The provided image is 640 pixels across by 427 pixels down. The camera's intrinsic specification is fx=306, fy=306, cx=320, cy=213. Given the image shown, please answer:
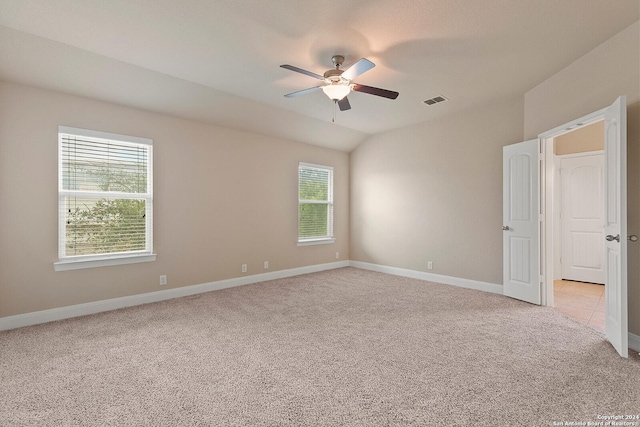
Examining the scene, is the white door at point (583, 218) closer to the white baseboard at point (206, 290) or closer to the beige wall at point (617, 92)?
the white baseboard at point (206, 290)

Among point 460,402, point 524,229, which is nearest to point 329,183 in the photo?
point 524,229

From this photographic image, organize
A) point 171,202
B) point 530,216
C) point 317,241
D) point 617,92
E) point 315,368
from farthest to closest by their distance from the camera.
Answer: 1. point 317,241
2. point 171,202
3. point 530,216
4. point 617,92
5. point 315,368

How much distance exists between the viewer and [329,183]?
660 centimetres

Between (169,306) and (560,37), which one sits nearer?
(560,37)

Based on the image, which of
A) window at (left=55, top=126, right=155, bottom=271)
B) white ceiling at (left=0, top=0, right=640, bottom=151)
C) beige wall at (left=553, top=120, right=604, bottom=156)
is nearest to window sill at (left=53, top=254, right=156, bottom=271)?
window at (left=55, top=126, right=155, bottom=271)

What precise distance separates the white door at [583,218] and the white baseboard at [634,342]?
3.00m

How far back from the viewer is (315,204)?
6332 millimetres

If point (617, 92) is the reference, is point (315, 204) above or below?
below

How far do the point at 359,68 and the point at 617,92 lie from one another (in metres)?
2.42

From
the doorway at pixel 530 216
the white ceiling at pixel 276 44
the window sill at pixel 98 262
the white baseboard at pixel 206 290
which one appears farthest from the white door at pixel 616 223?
the window sill at pixel 98 262

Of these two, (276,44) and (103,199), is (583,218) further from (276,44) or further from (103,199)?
(103,199)

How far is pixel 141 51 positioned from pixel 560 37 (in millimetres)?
4046

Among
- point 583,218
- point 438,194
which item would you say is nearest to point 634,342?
point 438,194

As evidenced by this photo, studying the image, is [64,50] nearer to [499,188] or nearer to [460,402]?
[460,402]
